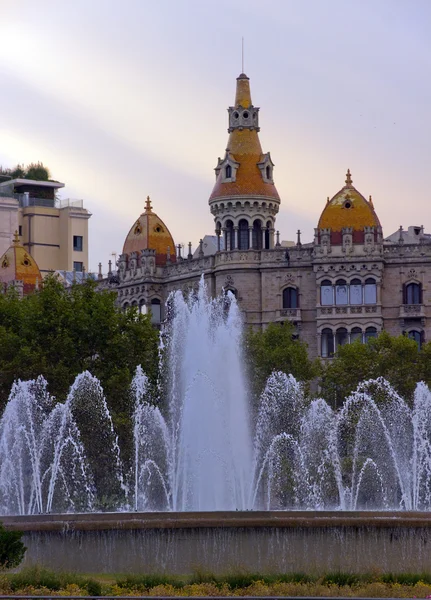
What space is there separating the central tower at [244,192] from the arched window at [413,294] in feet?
32.3

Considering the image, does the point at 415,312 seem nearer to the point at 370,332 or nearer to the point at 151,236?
the point at 370,332

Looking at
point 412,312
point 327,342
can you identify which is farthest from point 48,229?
point 412,312

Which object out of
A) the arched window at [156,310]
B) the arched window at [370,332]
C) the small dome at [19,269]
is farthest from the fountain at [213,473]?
the small dome at [19,269]

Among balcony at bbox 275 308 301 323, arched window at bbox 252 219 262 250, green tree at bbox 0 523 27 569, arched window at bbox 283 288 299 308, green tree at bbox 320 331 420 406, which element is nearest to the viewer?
green tree at bbox 0 523 27 569

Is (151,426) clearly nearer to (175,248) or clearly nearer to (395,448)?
(395,448)

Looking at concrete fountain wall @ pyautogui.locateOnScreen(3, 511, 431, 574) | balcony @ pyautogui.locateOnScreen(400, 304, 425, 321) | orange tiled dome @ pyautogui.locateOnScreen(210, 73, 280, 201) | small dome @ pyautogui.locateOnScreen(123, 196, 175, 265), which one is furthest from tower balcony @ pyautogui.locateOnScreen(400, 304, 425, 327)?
concrete fountain wall @ pyautogui.locateOnScreen(3, 511, 431, 574)

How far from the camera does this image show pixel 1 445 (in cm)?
6316

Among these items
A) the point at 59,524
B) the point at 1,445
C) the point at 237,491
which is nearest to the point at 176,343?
the point at 1,445

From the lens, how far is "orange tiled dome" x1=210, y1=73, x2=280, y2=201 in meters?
109

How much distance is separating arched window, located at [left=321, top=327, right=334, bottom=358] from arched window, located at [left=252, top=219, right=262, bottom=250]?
8.04m

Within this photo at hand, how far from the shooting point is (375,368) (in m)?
85.9

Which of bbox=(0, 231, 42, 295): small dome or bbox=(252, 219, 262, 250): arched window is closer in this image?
bbox=(252, 219, 262, 250): arched window

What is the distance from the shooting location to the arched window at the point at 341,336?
4099 inches

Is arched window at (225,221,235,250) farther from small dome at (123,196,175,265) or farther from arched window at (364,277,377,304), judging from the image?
arched window at (364,277,377,304)
